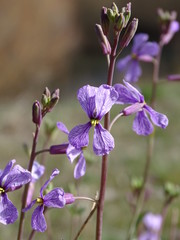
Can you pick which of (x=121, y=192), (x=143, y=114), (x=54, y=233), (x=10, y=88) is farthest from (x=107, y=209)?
(x=10, y=88)

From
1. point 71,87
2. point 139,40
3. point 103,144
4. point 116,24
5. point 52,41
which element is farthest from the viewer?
point 52,41

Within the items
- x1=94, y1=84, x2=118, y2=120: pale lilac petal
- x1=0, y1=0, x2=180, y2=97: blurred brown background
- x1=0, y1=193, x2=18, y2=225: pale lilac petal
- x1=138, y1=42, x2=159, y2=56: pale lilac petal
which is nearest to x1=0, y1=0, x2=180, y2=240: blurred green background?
x1=0, y1=0, x2=180, y2=97: blurred brown background

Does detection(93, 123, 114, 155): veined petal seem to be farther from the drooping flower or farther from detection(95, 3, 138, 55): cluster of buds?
detection(95, 3, 138, 55): cluster of buds

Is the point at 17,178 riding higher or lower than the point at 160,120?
lower

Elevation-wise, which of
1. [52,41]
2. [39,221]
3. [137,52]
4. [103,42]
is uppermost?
[103,42]

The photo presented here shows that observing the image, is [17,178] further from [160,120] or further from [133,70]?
[133,70]

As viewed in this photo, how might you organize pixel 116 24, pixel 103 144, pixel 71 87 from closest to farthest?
pixel 103 144
pixel 116 24
pixel 71 87

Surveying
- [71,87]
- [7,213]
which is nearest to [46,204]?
[7,213]
